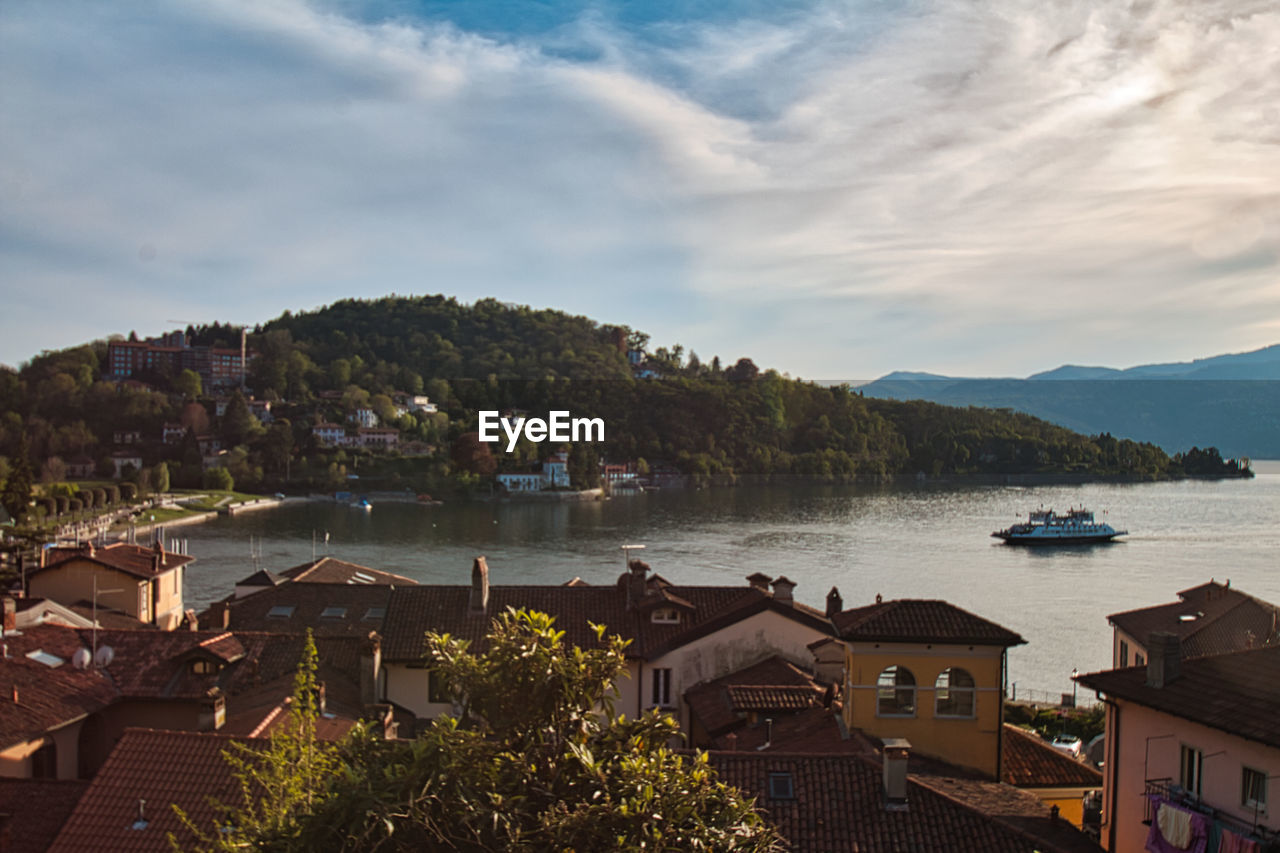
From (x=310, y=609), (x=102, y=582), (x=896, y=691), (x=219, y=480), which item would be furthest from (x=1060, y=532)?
(x=219, y=480)

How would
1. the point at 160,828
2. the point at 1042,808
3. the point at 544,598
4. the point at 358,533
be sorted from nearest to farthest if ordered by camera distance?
the point at 160,828, the point at 1042,808, the point at 544,598, the point at 358,533

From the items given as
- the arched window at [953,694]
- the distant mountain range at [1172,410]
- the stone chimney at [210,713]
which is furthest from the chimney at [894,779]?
the distant mountain range at [1172,410]

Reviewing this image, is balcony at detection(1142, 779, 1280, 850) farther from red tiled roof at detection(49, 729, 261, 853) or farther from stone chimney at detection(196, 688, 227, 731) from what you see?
stone chimney at detection(196, 688, 227, 731)

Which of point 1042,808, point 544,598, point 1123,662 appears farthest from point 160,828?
point 1123,662

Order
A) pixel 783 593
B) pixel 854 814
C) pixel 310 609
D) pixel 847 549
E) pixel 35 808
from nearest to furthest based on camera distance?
pixel 854 814 → pixel 35 808 → pixel 783 593 → pixel 310 609 → pixel 847 549

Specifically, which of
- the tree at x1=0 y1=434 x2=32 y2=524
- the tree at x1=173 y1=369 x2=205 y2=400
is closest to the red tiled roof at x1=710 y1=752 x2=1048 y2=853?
the tree at x1=0 y1=434 x2=32 y2=524

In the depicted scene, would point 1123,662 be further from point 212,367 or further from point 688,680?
point 212,367
